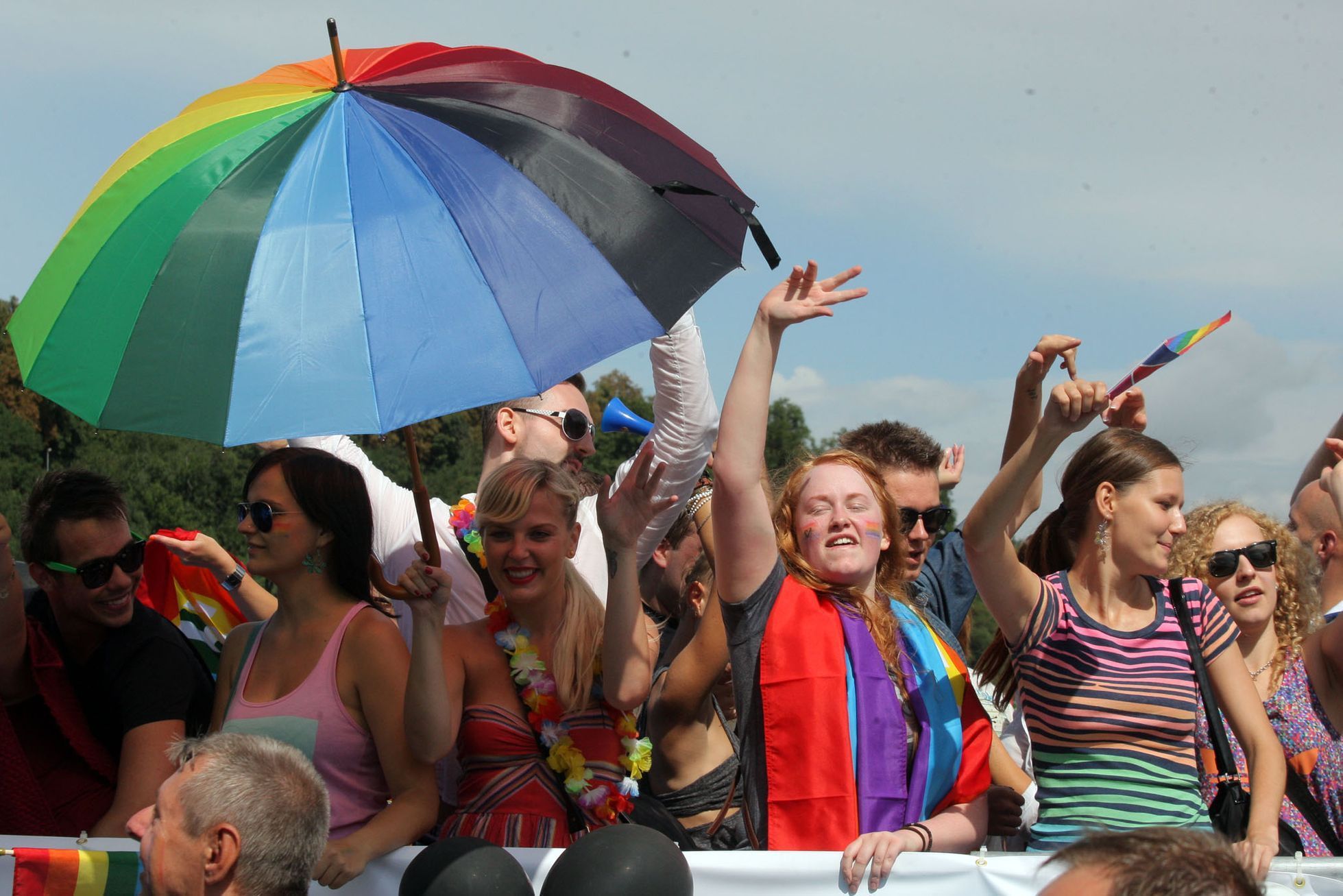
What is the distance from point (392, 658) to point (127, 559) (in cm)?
98

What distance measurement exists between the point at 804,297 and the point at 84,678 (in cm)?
221

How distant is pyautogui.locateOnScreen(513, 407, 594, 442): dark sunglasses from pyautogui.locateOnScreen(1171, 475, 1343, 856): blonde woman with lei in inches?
78.7

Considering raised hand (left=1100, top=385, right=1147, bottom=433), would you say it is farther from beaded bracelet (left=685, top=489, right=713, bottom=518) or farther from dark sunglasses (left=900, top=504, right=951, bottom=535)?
beaded bracelet (left=685, top=489, right=713, bottom=518)

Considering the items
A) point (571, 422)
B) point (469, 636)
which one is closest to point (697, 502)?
point (571, 422)

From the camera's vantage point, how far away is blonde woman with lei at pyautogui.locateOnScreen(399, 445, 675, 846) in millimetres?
3064

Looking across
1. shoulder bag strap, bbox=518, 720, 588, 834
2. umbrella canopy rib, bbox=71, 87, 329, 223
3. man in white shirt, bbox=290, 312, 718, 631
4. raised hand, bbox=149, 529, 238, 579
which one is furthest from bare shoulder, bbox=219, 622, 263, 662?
umbrella canopy rib, bbox=71, 87, 329, 223

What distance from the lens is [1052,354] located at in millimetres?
3156

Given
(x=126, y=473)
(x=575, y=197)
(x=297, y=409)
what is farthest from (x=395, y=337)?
(x=126, y=473)

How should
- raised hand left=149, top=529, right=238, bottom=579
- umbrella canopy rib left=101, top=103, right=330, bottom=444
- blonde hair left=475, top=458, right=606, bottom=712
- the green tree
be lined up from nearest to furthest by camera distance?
umbrella canopy rib left=101, top=103, right=330, bottom=444
blonde hair left=475, top=458, right=606, bottom=712
raised hand left=149, top=529, right=238, bottom=579
the green tree

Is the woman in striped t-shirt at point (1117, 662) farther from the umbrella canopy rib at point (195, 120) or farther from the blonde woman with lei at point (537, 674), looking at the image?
the umbrella canopy rib at point (195, 120)

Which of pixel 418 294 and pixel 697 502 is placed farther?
pixel 697 502

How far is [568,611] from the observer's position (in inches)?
137

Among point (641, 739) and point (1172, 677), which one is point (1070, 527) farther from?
point (641, 739)

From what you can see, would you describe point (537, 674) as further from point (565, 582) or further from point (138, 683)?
point (138, 683)
